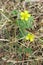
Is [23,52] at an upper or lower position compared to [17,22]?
lower

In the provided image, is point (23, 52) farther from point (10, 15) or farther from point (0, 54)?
point (10, 15)

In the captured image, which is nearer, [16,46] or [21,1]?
[16,46]

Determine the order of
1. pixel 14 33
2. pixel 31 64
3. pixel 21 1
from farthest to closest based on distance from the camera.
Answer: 1. pixel 21 1
2. pixel 14 33
3. pixel 31 64

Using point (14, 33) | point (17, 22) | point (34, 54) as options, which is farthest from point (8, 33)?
point (34, 54)

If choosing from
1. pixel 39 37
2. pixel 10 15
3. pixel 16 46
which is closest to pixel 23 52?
pixel 16 46

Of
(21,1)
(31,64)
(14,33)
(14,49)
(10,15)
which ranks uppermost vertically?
(21,1)

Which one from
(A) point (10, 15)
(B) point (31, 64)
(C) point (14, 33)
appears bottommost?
(B) point (31, 64)

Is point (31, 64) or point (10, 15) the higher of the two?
point (10, 15)

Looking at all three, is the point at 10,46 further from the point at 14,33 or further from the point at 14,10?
the point at 14,10

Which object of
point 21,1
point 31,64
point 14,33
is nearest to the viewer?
point 31,64
